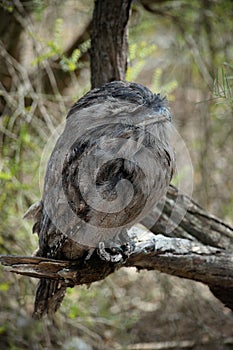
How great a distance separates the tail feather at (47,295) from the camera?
2051mm

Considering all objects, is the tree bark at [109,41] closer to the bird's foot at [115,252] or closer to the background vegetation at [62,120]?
the background vegetation at [62,120]

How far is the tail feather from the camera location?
2051mm

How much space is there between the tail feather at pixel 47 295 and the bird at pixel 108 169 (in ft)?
0.61

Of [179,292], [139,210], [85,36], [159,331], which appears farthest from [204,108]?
[139,210]

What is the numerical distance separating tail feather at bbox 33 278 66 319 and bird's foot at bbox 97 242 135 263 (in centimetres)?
28

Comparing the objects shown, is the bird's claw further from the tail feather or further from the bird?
the tail feather

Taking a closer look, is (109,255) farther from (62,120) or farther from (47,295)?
(62,120)

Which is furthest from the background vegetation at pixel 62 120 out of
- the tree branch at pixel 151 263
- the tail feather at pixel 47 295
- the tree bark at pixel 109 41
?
the tree branch at pixel 151 263

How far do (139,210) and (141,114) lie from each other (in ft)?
1.07

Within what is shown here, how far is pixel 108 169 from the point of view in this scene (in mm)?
1771

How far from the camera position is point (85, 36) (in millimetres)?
3738

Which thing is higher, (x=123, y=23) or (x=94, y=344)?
(x=123, y=23)

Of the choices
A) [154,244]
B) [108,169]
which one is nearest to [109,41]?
[108,169]

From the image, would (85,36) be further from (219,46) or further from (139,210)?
(139,210)
